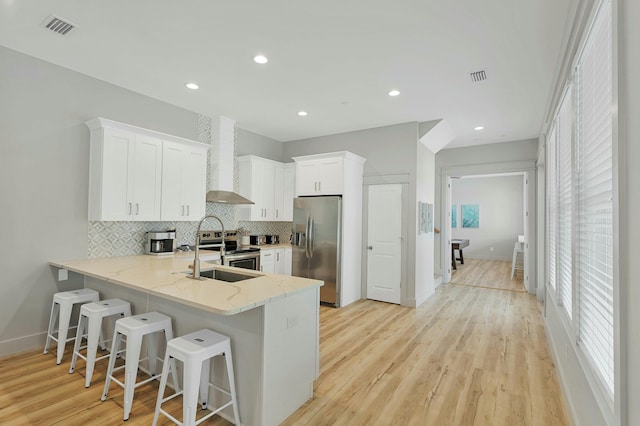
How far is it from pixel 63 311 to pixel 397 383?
10.3 feet

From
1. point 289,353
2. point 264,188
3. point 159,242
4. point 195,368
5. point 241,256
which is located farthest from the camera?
point 264,188

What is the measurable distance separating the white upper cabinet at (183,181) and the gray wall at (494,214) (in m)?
9.28

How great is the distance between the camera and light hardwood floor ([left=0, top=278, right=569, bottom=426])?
2227mm

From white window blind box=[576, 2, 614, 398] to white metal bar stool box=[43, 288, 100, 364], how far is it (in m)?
3.96

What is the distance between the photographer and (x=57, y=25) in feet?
8.82

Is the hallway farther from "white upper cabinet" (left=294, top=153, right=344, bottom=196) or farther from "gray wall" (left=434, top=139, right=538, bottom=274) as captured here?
"gray wall" (left=434, top=139, right=538, bottom=274)

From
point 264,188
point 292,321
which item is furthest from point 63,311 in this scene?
point 264,188

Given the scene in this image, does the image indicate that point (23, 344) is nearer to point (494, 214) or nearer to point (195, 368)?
point (195, 368)

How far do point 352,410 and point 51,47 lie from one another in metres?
4.18

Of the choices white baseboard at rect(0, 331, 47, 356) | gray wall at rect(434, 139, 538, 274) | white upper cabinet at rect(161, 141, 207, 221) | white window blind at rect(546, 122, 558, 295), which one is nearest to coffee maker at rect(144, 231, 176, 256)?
white upper cabinet at rect(161, 141, 207, 221)

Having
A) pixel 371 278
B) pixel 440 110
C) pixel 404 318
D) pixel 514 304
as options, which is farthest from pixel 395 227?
pixel 514 304

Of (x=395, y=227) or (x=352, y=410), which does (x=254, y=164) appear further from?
(x=352, y=410)

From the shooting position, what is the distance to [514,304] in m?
5.22

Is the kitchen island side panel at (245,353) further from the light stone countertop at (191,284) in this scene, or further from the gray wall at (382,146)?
the gray wall at (382,146)
